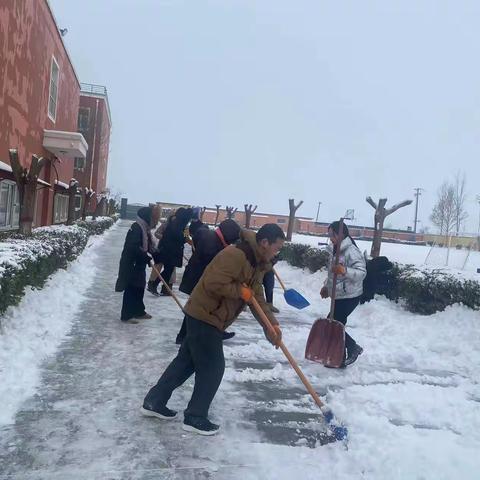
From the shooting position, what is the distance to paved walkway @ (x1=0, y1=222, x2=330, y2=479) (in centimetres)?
325

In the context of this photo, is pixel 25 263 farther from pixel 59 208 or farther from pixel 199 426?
pixel 59 208

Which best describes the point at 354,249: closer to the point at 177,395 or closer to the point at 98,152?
the point at 177,395

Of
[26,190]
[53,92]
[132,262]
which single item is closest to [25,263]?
[132,262]

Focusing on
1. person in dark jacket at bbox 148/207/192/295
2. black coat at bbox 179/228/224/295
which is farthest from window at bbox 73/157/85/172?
black coat at bbox 179/228/224/295

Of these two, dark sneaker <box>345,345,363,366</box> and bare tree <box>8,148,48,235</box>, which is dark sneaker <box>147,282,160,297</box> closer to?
bare tree <box>8,148,48,235</box>

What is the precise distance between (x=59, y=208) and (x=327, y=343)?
18.9 metres

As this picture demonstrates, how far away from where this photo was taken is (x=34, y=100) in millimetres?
14148

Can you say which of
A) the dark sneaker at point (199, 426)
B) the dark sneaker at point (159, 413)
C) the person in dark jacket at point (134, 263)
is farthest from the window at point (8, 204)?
the dark sneaker at point (199, 426)

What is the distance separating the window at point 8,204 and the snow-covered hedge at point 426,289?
9207 mm

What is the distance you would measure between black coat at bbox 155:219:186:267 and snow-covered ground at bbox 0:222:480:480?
1.21 meters

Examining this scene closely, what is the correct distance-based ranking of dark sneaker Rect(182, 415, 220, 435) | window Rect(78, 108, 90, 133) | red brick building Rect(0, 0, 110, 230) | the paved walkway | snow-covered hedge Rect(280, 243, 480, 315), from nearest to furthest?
the paved walkway
dark sneaker Rect(182, 415, 220, 435)
snow-covered hedge Rect(280, 243, 480, 315)
red brick building Rect(0, 0, 110, 230)
window Rect(78, 108, 90, 133)

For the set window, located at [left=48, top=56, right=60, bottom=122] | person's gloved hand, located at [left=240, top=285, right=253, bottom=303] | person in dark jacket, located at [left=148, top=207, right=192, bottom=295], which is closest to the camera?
person's gloved hand, located at [left=240, top=285, right=253, bottom=303]

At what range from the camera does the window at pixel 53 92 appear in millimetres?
17139

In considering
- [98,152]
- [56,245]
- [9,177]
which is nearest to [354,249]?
[56,245]
